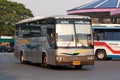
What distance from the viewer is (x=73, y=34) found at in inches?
853

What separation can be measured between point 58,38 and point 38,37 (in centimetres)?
330

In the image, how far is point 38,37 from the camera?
2444cm

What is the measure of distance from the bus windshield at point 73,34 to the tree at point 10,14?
6350cm

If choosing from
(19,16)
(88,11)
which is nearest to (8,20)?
(19,16)

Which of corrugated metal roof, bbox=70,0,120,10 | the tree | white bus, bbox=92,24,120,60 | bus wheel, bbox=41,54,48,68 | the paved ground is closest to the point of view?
the paved ground

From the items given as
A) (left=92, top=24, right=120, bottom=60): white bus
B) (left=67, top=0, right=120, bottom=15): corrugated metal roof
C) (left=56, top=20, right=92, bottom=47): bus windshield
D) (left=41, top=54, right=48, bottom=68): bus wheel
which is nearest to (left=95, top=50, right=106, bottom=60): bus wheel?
(left=92, top=24, right=120, bottom=60): white bus

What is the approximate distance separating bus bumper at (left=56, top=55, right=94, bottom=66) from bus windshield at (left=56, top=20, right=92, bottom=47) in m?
0.60

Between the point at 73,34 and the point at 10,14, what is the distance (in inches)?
2563

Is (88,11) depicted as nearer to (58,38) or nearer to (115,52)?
(115,52)

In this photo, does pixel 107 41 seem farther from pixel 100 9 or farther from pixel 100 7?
pixel 100 7

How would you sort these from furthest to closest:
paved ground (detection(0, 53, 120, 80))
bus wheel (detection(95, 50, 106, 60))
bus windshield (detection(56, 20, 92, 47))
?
bus wheel (detection(95, 50, 106, 60)), bus windshield (detection(56, 20, 92, 47)), paved ground (detection(0, 53, 120, 80))

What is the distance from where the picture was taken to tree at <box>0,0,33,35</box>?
85062 mm

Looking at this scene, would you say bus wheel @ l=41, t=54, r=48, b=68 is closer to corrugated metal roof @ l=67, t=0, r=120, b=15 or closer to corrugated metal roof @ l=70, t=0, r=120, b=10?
corrugated metal roof @ l=67, t=0, r=120, b=15

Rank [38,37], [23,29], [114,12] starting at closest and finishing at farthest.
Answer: [38,37], [23,29], [114,12]
